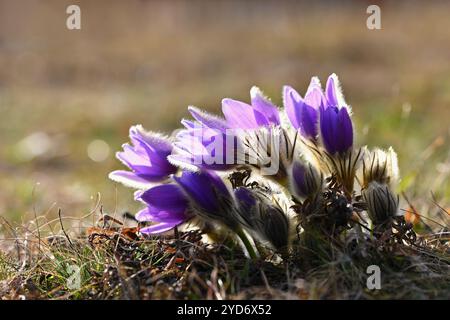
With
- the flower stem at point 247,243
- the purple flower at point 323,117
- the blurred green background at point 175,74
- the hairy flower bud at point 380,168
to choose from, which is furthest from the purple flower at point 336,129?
the blurred green background at point 175,74

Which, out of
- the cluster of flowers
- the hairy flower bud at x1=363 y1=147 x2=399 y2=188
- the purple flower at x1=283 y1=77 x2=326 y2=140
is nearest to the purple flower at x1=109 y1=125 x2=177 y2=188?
the cluster of flowers

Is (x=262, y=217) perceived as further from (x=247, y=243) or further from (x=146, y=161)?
(x=146, y=161)

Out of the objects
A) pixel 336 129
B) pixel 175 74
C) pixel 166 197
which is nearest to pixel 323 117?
pixel 336 129

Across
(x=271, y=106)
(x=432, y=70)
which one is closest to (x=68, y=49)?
(x=432, y=70)

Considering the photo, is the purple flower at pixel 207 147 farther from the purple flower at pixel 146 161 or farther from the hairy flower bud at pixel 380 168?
the hairy flower bud at pixel 380 168
